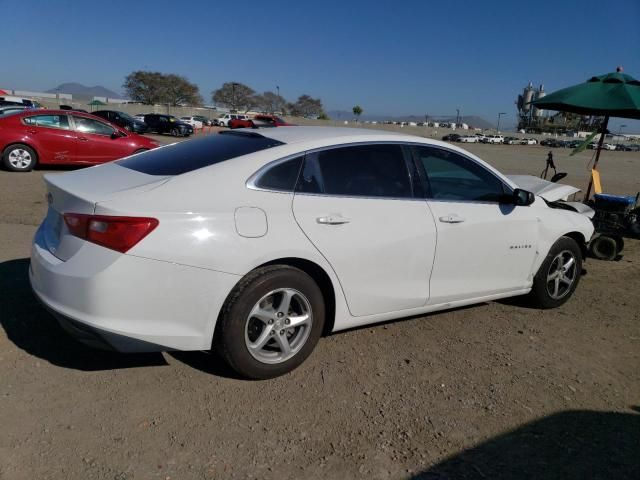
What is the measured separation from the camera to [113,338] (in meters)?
2.71

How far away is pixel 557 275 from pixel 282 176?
290 centimetres

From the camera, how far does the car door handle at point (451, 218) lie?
371 centimetres

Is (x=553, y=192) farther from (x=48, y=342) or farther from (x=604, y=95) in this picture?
(x=48, y=342)

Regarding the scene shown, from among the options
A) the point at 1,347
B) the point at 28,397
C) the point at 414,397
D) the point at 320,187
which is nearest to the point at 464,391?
the point at 414,397

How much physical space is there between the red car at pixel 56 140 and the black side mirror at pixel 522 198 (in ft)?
32.8

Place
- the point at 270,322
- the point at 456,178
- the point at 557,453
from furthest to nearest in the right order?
the point at 456,178 < the point at 270,322 < the point at 557,453

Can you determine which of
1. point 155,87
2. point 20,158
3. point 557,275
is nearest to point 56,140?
point 20,158

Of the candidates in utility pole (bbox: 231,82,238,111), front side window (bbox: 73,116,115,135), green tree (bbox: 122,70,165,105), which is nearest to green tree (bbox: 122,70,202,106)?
green tree (bbox: 122,70,165,105)

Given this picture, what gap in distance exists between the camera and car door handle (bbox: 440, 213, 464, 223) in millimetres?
3708

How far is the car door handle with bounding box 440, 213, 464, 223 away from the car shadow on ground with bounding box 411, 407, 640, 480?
1.43m

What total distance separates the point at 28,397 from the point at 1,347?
702mm

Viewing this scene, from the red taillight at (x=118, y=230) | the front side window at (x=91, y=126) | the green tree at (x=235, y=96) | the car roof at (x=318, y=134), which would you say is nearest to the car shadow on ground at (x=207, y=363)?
the red taillight at (x=118, y=230)

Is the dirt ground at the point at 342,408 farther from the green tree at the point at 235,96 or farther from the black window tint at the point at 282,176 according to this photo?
the green tree at the point at 235,96

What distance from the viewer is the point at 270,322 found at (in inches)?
123
